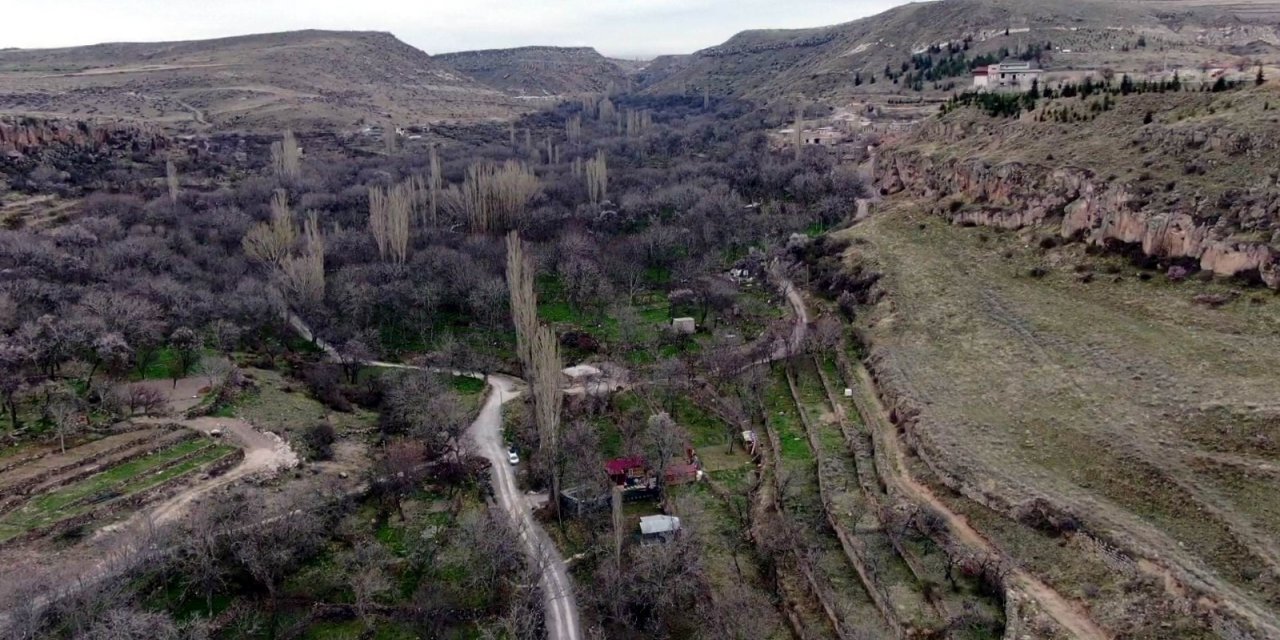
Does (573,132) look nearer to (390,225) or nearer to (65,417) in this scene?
(390,225)

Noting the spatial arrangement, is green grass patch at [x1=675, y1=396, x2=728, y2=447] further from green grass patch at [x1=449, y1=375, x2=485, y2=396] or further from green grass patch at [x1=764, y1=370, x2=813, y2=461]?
green grass patch at [x1=449, y1=375, x2=485, y2=396]

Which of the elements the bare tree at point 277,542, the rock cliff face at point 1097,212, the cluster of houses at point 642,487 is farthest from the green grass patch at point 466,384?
the rock cliff face at point 1097,212

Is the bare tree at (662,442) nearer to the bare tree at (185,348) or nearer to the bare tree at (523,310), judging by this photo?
the bare tree at (523,310)

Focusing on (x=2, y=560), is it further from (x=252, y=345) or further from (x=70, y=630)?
(x=252, y=345)

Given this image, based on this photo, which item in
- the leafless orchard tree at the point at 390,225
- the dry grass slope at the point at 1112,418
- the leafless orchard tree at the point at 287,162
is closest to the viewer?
the dry grass slope at the point at 1112,418

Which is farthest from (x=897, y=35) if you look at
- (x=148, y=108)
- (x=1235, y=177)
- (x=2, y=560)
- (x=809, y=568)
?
(x=2, y=560)

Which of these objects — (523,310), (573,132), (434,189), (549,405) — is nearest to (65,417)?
(549,405)
